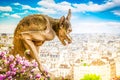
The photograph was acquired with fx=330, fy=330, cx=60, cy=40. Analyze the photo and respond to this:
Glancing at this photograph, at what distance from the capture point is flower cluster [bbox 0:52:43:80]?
1402 millimetres

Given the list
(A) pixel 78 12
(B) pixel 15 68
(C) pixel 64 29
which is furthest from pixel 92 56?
(B) pixel 15 68

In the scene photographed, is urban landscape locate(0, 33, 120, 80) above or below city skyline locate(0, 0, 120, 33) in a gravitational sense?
below

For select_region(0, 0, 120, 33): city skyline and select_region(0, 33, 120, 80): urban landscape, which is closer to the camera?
select_region(0, 0, 120, 33): city skyline

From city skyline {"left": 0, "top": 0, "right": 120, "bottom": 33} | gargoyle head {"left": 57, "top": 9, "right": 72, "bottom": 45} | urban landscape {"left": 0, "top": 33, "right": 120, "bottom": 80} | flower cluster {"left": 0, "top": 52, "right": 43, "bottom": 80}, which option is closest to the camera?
flower cluster {"left": 0, "top": 52, "right": 43, "bottom": 80}

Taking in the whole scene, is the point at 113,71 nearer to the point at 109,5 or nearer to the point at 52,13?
the point at 109,5

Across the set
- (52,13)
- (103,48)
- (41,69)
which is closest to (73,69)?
(103,48)

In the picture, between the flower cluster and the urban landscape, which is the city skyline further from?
the flower cluster

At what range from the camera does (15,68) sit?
1402 millimetres

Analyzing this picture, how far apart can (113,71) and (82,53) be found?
2.80ft

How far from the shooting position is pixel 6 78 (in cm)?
138

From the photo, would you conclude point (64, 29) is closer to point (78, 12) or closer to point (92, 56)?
point (78, 12)

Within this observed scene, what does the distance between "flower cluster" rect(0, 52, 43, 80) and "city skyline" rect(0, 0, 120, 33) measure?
2776 mm

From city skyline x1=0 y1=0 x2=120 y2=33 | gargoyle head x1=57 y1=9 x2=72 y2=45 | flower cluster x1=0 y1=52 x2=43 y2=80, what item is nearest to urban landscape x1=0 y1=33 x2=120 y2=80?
city skyline x1=0 y1=0 x2=120 y2=33

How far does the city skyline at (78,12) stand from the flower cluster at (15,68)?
2776 mm
